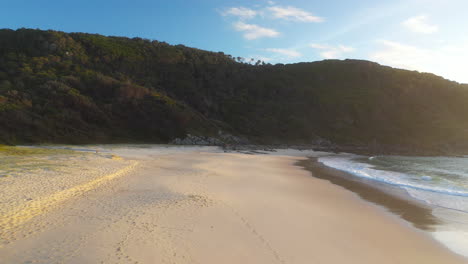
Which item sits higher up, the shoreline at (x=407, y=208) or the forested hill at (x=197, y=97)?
the forested hill at (x=197, y=97)

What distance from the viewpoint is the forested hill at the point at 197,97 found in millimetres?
36094

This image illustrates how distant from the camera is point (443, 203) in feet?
36.7

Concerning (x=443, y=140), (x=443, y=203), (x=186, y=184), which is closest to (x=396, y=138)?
(x=443, y=140)

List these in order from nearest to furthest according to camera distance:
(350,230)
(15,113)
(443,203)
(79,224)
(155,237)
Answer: (155,237)
(79,224)
(350,230)
(443,203)
(15,113)

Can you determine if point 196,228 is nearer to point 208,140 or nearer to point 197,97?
point 208,140

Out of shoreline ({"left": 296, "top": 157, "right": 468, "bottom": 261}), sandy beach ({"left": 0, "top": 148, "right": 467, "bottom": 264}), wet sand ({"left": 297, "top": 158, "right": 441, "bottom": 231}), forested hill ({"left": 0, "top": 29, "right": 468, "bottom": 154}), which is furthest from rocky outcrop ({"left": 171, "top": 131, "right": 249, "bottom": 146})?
sandy beach ({"left": 0, "top": 148, "right": 467, "bottom": 264})

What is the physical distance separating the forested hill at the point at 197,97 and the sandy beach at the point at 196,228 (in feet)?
87.0

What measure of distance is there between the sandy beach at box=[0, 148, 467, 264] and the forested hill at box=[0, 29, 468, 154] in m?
26.5

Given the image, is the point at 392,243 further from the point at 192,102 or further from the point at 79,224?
the point at 192,102

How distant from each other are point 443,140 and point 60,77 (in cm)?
7124

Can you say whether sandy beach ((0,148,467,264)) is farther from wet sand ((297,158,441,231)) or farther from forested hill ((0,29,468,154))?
forested hill ((0,29,468,154))

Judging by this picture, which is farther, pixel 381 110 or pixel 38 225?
pixel 381 110

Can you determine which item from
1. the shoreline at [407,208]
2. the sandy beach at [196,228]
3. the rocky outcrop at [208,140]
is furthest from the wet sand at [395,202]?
the rocky outcrop at [208,140]

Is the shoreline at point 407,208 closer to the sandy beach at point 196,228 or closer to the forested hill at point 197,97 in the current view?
the sandy beach at point 196,228
